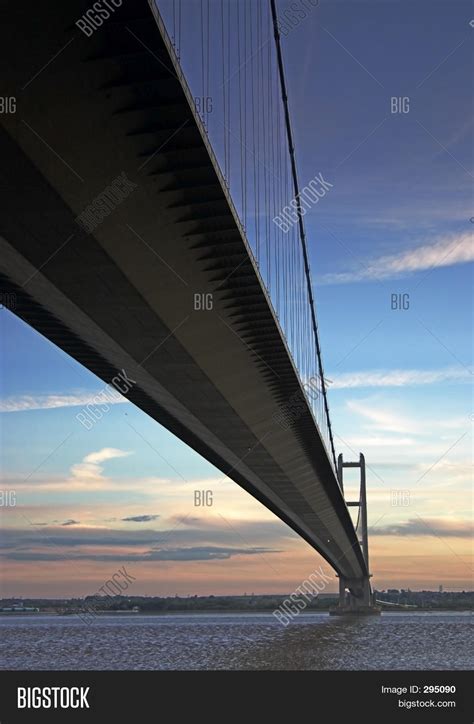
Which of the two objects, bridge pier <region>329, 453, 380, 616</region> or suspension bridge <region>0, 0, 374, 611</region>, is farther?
bridge pier <region>329, 453, 380, 616</region>

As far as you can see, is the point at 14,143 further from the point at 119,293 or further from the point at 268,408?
the point at 268,408

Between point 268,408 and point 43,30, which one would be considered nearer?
point 43,30

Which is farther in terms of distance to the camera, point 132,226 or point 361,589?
point 361,589

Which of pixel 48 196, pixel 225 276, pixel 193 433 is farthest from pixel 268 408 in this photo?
pixel 48 196

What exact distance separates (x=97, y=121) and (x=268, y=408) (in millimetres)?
15762

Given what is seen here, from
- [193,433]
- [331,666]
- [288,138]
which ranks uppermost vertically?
[288,138]

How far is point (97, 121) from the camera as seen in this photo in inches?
369

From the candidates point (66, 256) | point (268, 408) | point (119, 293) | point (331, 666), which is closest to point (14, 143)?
point (66, 256)

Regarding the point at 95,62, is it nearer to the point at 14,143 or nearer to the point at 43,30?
the point at 43,30

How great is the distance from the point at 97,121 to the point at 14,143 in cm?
93

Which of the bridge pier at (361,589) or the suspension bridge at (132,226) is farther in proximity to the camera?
the bridge pier at (361,589)

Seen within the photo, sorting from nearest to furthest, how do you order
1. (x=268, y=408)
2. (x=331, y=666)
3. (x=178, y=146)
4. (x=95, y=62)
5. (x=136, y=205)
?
(x=95, y=62), (x=178, y=146), (x=136, y=205), (x=268, y=408), (x=331, y=666)

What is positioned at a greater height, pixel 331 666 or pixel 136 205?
pixel 136 205
